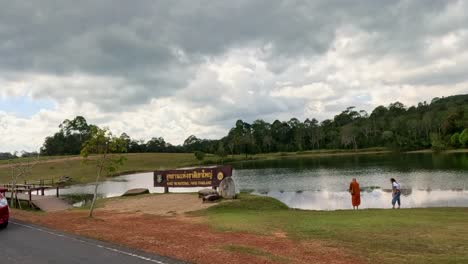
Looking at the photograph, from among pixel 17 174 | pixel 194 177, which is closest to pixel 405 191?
pixel 194 177

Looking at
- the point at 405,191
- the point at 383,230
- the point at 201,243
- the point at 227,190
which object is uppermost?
the point at 227,190

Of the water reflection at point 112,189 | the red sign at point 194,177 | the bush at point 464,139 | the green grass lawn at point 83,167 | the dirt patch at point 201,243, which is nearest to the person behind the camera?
the dirt patch at point 201,243

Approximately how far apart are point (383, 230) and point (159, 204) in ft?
55.2

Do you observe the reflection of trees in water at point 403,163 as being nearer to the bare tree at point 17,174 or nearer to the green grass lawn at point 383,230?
the green grass lawn at point 383,230

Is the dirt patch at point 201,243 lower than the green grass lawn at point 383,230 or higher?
higher

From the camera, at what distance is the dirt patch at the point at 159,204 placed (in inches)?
987

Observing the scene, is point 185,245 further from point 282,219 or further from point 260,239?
point 282,219

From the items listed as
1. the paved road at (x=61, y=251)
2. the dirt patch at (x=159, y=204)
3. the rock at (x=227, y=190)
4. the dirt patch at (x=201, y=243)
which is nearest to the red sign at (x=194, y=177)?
the dirt patch at (x=159, y=204)

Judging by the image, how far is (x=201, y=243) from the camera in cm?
1329

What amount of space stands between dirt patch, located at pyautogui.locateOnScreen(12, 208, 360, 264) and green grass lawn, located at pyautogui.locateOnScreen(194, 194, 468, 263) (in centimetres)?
88

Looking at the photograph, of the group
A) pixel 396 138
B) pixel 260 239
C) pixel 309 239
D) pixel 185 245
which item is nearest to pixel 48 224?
pixel 185 245

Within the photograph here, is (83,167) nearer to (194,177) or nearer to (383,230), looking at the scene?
(194,177)

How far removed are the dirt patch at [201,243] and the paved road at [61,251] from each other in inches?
24.3

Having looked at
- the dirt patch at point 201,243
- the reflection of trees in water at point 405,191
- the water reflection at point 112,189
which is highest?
the dirt patch at point 201,243
